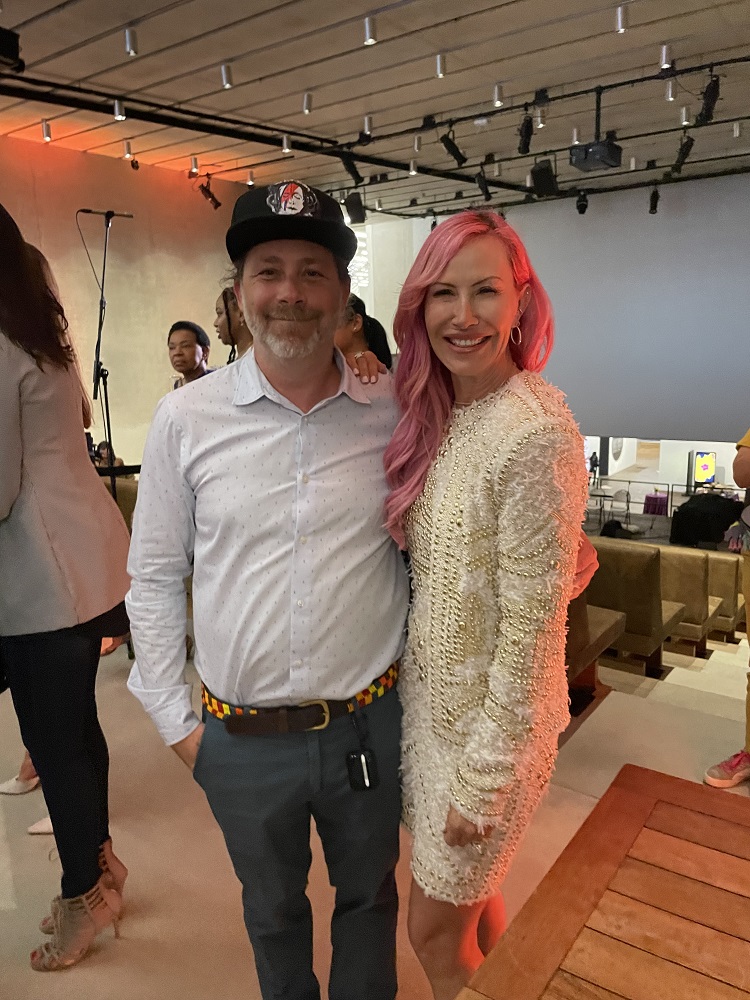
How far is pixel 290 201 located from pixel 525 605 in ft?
2.59

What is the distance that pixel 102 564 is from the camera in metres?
1.80

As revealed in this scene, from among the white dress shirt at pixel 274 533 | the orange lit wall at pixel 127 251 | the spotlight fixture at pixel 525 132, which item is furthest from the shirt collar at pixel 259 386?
the orange lit wall at pixel 127 251

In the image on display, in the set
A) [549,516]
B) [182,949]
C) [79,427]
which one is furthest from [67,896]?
[549,516]

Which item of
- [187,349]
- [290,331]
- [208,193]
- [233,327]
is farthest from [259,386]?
[208,193]

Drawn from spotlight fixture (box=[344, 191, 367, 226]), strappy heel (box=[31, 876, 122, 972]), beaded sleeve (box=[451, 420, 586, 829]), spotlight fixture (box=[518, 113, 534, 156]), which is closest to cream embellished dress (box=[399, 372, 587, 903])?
beaded sleeve (box=[451, 420, 586, 829])

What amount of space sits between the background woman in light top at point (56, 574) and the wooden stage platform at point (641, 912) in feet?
3.71

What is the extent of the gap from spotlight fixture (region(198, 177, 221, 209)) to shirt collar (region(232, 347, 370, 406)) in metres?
7.14

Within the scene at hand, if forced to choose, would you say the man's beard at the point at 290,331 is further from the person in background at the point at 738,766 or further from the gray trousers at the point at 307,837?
the person in background at the point at 738,766

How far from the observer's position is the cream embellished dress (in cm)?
115

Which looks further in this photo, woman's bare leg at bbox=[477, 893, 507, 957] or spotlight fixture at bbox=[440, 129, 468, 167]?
spotlight fixture at bbox=[440, 129, 468, 167]

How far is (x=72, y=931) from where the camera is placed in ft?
6.15

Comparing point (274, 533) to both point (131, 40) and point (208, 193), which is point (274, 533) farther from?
point (208, 193)

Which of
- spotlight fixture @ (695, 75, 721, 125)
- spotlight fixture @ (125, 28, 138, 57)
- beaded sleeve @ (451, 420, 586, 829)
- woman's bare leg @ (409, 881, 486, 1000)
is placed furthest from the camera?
spotlight fixture @ (695, 75, 721, 125)

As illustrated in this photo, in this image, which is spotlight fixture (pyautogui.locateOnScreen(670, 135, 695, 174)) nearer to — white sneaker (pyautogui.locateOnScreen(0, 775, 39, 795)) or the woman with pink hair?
the woman with pink hair
